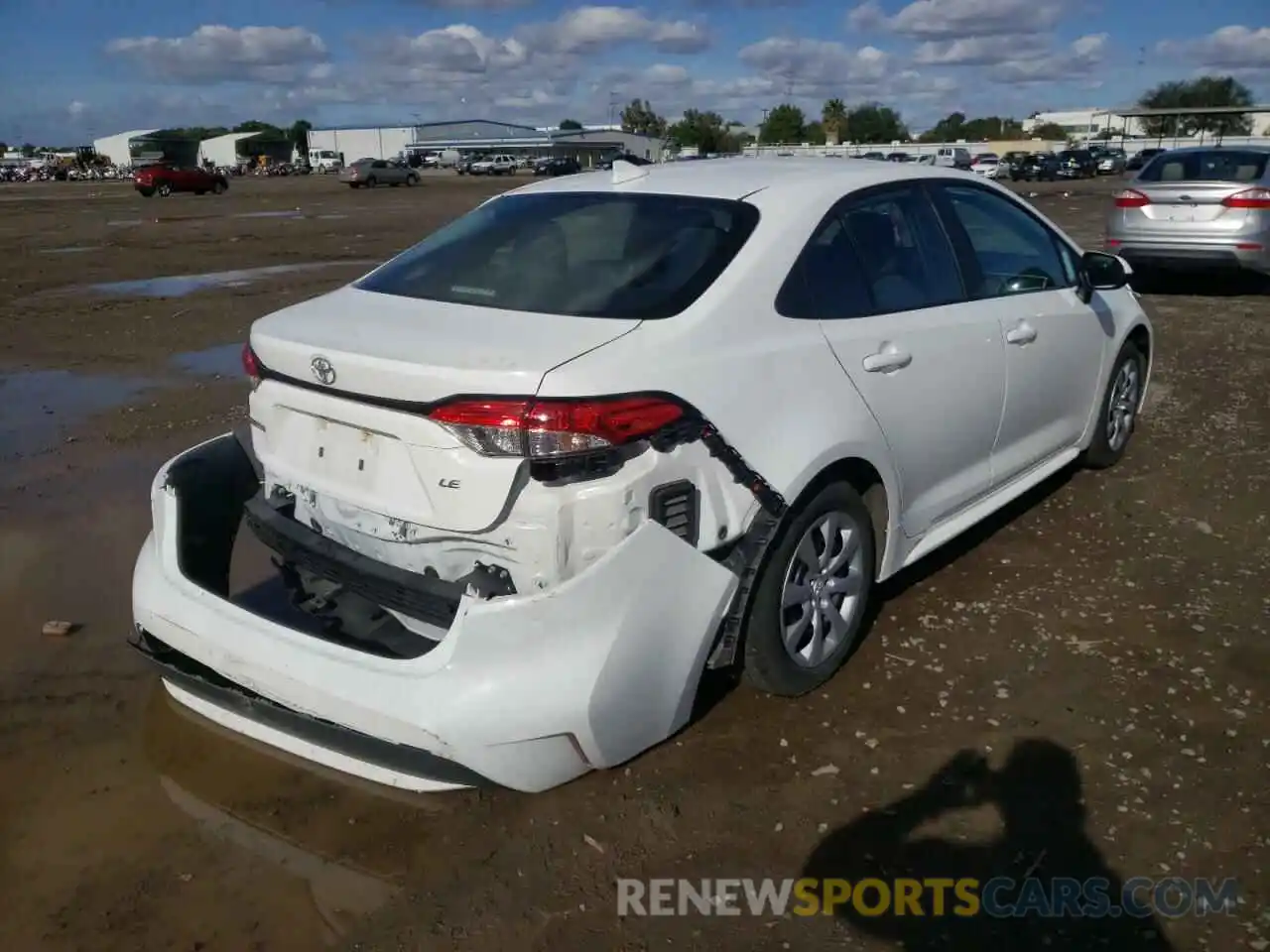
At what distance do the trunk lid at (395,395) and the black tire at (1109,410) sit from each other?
3547mm

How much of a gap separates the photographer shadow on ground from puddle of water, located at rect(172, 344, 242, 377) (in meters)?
6.85

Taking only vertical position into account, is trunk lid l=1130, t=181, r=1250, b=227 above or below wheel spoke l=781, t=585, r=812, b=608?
above

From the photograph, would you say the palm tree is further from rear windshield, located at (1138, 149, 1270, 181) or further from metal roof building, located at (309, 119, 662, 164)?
rear windshield, located at (1138, 149, 1270, 181)

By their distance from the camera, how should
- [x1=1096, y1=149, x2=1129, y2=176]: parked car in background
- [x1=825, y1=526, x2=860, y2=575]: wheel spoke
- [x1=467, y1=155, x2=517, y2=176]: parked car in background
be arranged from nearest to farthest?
[x1=825, y1=526, x2=860, y2=575]: wheel spoke
[x1=1096, y1=149, x2=1129, y2=176]: parked car in background
[x1=467, y1=155, x2=517, y2=176]: parked car in background

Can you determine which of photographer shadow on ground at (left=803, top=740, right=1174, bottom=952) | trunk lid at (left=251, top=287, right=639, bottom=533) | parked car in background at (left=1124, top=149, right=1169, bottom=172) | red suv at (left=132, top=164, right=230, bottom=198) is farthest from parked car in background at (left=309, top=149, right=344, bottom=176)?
photographer shadow on ground at (left=803, top=740, right=1174, bottom=952)

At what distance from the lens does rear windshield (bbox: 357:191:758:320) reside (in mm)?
3129

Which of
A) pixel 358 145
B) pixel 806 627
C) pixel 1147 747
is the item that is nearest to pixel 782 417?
pixel 806 627

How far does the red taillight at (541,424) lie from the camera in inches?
103

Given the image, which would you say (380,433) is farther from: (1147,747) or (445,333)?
(1147,747)

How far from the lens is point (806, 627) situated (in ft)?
11.5

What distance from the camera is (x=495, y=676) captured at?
2584 mm

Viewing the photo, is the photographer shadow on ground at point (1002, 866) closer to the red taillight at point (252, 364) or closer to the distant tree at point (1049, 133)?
the red taillight at point (252, 364)

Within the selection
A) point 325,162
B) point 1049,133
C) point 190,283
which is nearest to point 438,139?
point 325,162

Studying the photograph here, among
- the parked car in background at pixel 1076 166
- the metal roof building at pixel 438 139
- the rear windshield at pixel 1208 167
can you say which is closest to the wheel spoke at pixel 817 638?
the rear windshield at pixel 1208 167
